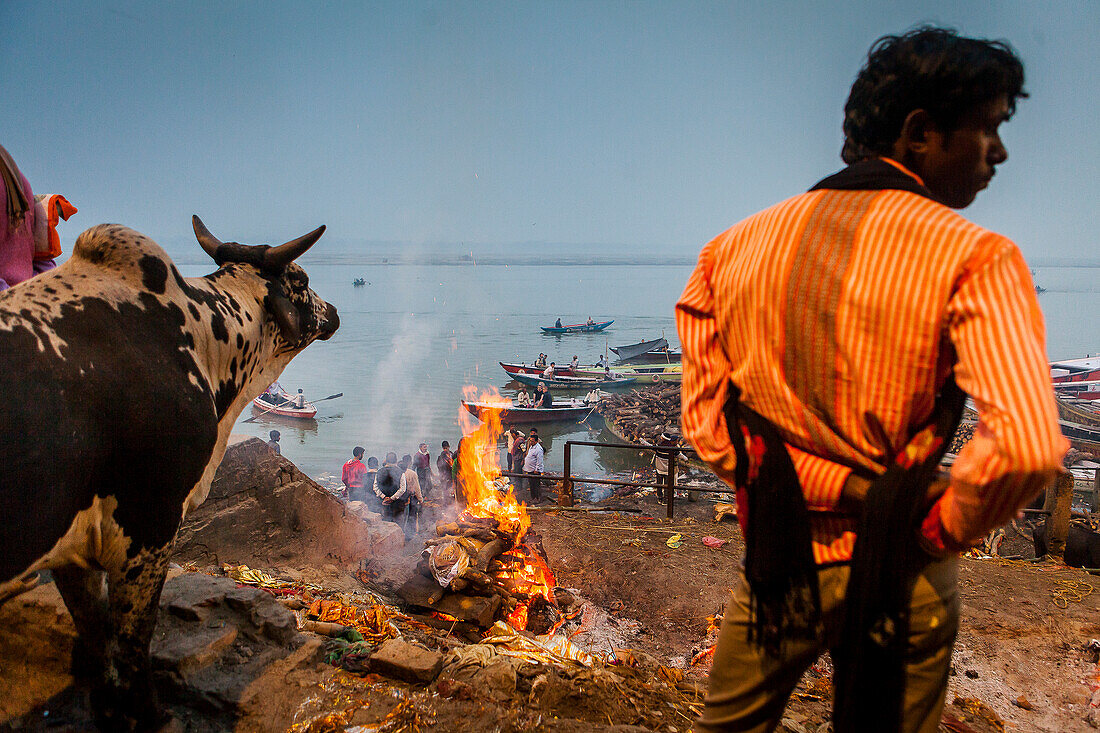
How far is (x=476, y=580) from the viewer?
6.36 meters

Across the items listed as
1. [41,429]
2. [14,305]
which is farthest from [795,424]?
[14,305]

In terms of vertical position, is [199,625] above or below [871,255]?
below

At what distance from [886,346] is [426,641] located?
15.0ft

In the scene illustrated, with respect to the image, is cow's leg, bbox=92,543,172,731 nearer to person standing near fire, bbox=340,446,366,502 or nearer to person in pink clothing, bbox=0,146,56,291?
person in pink clothing, bbox=0,146,56,291

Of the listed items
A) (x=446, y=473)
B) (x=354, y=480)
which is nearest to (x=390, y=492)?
(x=354, y=480)

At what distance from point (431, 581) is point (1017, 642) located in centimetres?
568

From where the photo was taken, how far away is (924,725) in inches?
56.2

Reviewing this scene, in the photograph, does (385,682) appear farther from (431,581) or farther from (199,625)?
(431,581)

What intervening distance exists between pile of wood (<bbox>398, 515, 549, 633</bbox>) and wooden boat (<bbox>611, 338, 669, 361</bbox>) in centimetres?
3736

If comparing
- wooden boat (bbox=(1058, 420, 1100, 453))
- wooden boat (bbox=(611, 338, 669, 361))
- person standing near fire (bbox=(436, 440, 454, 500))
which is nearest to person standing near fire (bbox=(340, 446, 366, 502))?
person standing near fire (bbox=(436, 440, 454, 500))

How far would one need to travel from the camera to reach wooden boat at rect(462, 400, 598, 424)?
2659 centimetres

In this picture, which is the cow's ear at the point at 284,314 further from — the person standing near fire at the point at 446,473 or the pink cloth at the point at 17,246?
the person standing near fire at the point at 446,473

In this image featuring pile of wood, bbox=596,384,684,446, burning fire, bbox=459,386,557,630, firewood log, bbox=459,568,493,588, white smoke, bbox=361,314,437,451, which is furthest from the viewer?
white smoke, bbox=361,314,437,451

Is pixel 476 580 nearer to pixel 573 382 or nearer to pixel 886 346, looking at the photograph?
pixel 886 346
